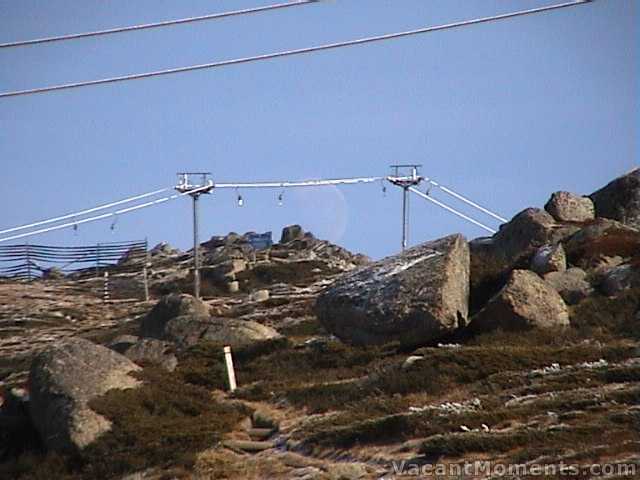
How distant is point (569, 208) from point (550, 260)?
1170 centimetres

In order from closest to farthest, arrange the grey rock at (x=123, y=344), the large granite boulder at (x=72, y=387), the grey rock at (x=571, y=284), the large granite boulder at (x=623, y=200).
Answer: the large granite boulder at (x=72, y=387) < the grey rock at (x=571, y=284) < the grey rock at (x=123, y=344) < the large granite boulder at (x=623, y=200)

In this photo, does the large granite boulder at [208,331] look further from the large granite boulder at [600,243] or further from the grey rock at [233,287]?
the grey rock at [233,287]

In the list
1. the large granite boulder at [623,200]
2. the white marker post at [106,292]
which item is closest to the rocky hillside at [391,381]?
the large granite boulder at [623,200]

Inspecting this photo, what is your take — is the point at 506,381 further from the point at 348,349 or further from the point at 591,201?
the point at 591,201

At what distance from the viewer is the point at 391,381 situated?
24531 mm

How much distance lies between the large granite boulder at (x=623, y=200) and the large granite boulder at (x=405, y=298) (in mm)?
15902

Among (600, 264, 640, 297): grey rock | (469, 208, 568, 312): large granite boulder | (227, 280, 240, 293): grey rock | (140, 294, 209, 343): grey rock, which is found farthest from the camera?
(227, 280, 240, 293): grey rock

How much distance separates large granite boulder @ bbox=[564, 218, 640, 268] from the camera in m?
36.6

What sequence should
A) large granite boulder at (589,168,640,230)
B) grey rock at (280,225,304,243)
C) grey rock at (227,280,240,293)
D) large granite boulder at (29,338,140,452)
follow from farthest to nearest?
grey rock at (280,225,304,243), grey rock at (227,280,240,293), large granite boulder at (589,168,640,230), large granite boulder at (29,338,140,452)

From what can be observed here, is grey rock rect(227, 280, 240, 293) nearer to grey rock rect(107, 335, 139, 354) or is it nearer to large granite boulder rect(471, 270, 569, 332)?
grey rock rect(107, 335, 139, 354)

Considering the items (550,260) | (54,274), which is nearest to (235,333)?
(550,260)

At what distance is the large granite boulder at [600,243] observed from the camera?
36625mm

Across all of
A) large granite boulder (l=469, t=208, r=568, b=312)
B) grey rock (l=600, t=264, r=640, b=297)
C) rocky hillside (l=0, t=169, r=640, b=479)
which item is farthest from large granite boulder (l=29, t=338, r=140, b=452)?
grey rock (l=600, t=264, r=640, b=297)

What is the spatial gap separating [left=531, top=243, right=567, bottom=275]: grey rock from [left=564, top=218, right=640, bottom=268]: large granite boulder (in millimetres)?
964
